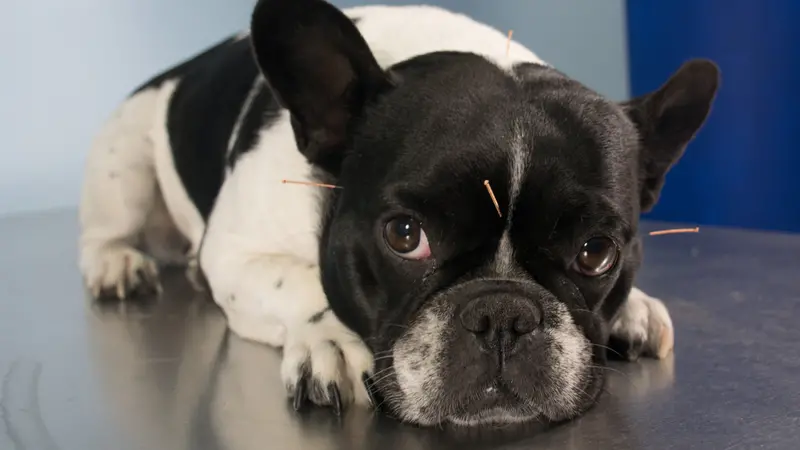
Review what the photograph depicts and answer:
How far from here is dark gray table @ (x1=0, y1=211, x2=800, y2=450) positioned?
143cm

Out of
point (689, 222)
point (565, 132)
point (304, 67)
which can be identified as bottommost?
point (689, 222)

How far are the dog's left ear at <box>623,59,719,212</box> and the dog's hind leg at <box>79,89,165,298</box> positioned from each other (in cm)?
155

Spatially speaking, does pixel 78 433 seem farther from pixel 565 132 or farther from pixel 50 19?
pixel 50 19

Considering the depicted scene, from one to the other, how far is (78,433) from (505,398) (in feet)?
2.33

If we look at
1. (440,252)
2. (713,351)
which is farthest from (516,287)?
(713,351)

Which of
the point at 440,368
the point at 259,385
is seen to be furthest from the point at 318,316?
the point at 440,368

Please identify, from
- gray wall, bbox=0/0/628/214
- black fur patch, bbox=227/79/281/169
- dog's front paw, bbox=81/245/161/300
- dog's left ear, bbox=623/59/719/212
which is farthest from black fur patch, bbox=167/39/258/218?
gray wall, bbox=0/0/628/214

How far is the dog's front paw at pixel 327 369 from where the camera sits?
1.58m

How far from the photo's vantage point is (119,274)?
2.62 m

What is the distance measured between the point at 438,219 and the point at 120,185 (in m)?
1.74

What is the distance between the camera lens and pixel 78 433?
1457 mm

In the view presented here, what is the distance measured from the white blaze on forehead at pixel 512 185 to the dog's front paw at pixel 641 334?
0.38 meters

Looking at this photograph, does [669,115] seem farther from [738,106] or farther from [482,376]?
[738,106]

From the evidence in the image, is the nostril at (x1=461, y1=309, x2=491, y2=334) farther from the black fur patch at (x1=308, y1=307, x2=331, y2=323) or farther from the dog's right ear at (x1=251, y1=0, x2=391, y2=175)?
the dog's right ear at (x1=251, y1=0, x2=391, y2=175)
